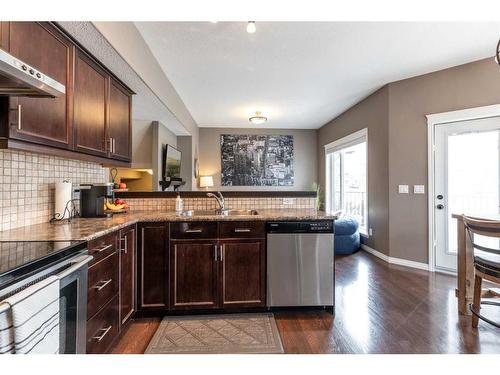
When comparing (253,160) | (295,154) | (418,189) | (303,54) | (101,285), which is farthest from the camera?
(295,154)

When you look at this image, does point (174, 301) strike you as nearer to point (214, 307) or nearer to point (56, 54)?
point (214, 307)

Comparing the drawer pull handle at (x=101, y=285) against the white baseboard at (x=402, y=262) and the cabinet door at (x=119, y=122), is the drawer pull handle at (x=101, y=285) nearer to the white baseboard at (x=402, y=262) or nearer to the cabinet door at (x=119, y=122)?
the cabinet door at (x=119, y=122)

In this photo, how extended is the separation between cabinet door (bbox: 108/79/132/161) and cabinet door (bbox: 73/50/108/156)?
12 centimetres

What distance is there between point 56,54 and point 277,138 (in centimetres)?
591

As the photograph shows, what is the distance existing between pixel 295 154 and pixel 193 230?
214 inches

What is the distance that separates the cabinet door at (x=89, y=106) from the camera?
1792mm

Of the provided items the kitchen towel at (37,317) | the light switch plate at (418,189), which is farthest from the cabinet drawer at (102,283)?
the light switch plate at (418,189)

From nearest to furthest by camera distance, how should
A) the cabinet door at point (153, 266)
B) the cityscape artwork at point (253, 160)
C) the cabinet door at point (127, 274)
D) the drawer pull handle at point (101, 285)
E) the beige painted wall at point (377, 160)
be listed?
the drawer pull handle at point (101, 285) < the cabinet door at point (127, 274) < the cabinet door at point (153, 266) < the beige painted wall at point (377, 160) < the cityscape artwork at point (253, 160)

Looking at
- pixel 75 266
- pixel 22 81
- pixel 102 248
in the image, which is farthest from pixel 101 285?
pixel 22 81

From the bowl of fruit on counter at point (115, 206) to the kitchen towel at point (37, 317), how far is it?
154 cm

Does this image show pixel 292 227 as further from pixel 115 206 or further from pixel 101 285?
pixel 115 206

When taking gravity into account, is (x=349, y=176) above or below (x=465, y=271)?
above

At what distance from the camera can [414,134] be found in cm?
367

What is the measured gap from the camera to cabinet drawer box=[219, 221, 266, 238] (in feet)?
7.41
